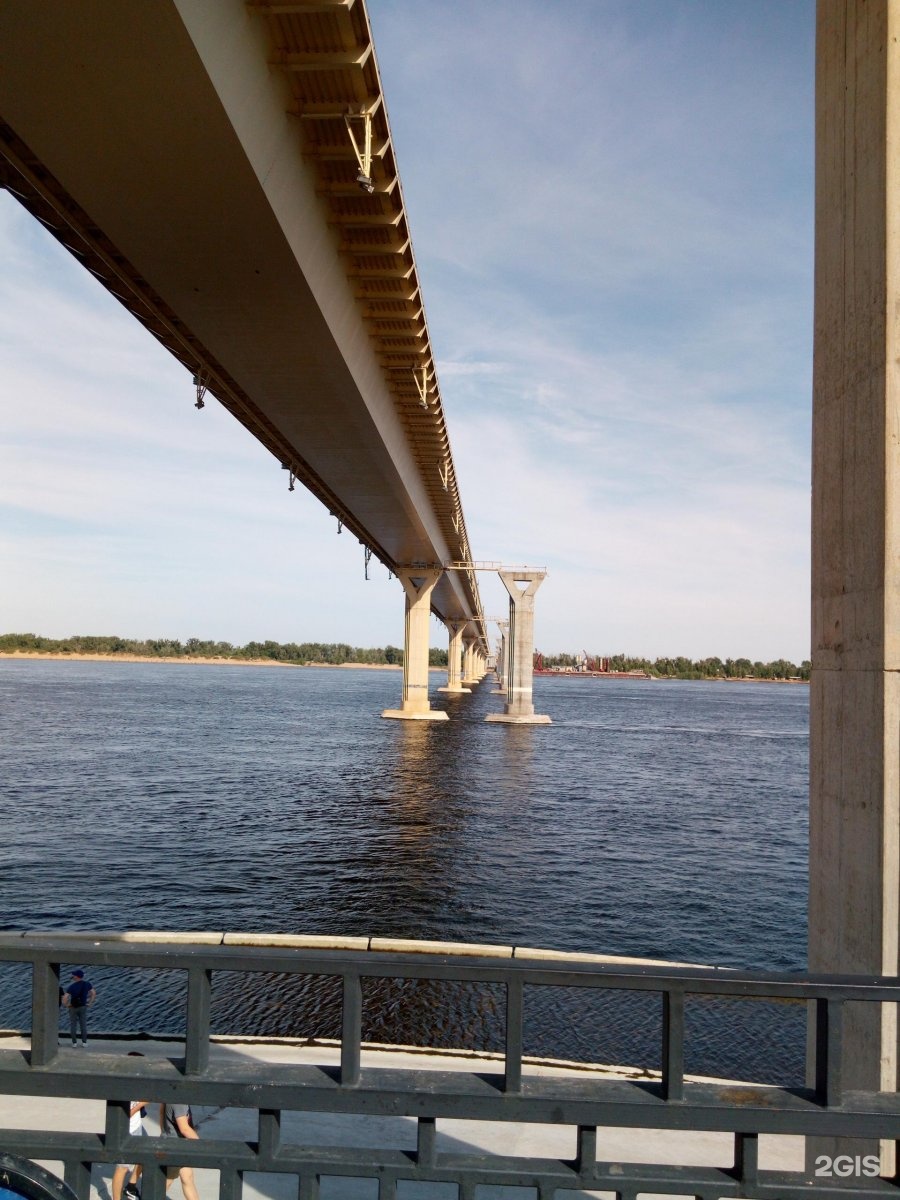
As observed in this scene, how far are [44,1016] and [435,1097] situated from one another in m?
1.32

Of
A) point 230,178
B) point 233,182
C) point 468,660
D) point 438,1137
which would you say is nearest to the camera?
point 438,1137

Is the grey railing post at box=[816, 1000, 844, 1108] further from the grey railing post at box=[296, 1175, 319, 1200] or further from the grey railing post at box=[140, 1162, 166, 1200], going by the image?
the grey railing post at box=[140, 1162, 166, 1200]

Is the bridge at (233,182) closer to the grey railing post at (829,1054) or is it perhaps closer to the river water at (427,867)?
the grey railing post at (829,1054)

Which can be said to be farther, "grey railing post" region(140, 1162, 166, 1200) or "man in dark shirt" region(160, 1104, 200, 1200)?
"man in dark shirt" region(160, 1104, 200, 1200)

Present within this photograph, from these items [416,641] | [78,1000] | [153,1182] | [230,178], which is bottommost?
[78,1000]

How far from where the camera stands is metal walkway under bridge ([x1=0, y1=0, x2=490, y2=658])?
32.8 feet

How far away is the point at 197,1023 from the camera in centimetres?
306

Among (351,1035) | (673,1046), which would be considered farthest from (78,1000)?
(673,1046)

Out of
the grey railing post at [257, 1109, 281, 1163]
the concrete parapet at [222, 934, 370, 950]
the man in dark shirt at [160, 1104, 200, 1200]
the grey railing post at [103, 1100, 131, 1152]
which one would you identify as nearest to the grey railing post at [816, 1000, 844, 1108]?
the grey railing post at [257, 1109, 281, 1163]

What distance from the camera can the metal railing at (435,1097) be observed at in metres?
2.99

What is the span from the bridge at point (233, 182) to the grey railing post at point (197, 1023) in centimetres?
930

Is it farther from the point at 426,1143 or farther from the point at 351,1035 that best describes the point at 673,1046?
the point at 351,1035

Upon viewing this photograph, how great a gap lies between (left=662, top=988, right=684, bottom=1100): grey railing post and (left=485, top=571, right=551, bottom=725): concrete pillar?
2880 inches

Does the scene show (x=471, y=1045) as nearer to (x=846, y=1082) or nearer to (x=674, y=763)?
(x=846, y=1082)
